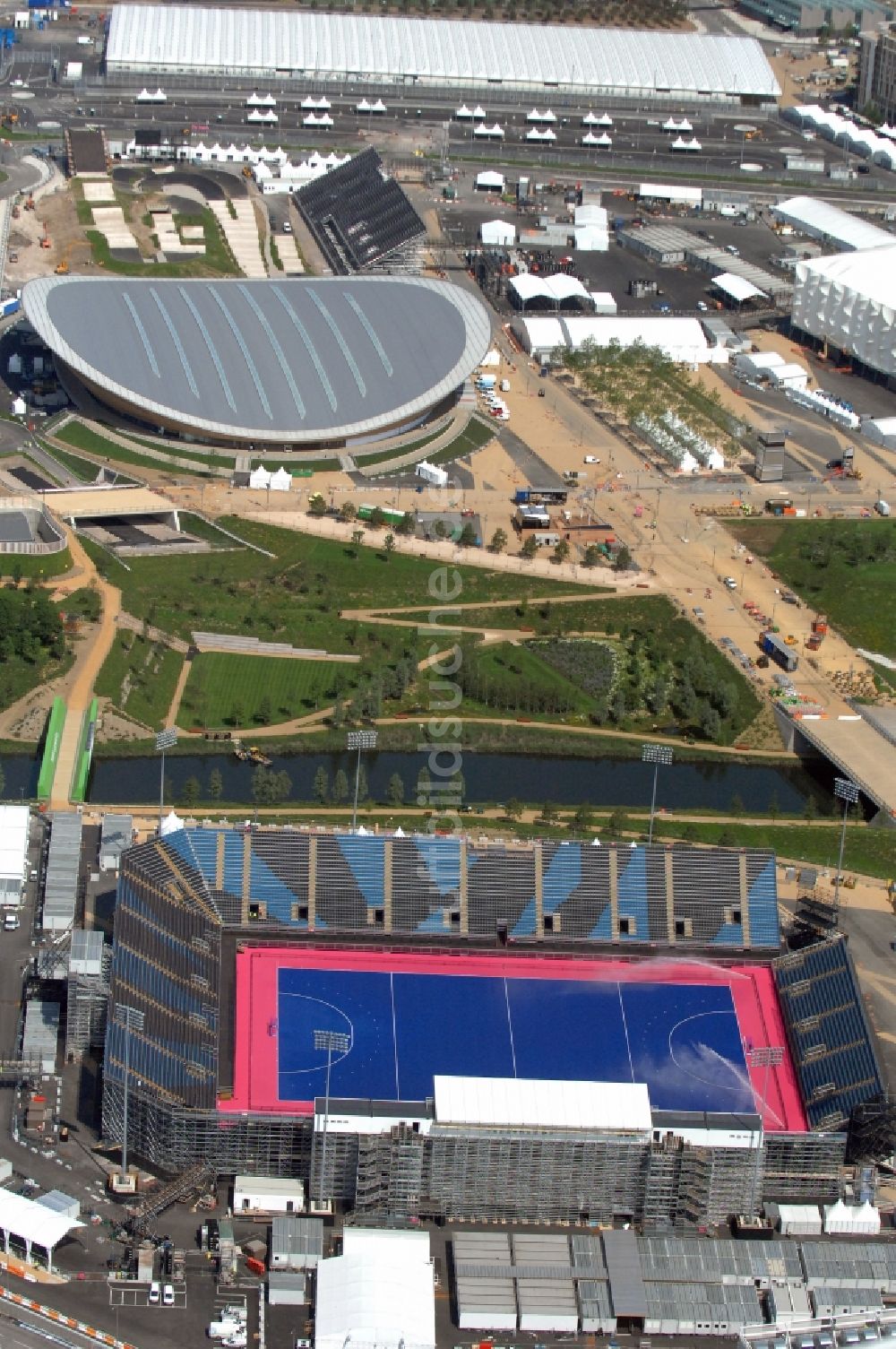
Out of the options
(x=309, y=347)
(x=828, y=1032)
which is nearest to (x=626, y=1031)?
(x=828, y=1032)

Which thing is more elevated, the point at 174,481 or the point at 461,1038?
the point at 174,481

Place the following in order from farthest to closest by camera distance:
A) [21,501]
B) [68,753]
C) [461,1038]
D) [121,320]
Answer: [121,320] → [21,501] → [68,753] → [461,1038]

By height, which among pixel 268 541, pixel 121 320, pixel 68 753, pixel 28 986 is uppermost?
pixel 121 320

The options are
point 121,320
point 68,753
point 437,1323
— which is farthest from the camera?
point 121,320

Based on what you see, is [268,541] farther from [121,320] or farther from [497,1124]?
[497,1124]

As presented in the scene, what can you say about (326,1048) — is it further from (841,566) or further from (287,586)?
(841,566)

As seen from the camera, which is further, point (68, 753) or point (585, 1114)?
point (68, 753)

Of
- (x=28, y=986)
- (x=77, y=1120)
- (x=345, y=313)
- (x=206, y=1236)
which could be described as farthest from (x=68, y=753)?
(x=345, y=313)

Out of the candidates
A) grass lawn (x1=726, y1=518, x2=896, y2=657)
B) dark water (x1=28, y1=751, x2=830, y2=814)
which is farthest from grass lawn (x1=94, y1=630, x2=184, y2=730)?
grass lawn (x1=726, y1=518, x2=896, y2=657)

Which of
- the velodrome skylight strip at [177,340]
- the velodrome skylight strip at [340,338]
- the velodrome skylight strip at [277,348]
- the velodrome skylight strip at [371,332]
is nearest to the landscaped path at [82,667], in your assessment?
the velodrome skylight strip at [177,340]

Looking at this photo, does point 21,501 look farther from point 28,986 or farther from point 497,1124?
point 497,1124

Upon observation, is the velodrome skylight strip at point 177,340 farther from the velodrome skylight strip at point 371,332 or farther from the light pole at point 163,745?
the light pole at point 163,745
